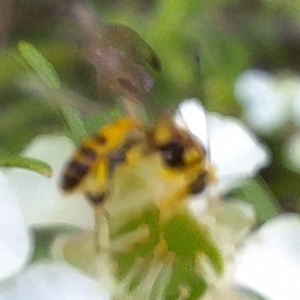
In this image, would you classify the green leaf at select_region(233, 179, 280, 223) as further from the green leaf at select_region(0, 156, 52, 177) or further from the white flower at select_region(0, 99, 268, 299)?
the green leaf at select_region(0, 156, 52, 177)

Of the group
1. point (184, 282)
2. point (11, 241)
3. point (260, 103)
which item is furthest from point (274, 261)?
point (260, 103)

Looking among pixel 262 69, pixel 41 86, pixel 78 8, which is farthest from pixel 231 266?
pixel 262 69

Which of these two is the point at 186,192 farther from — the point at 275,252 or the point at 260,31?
the point at 260,31

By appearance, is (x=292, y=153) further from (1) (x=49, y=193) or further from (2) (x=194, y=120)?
(1) (x=49, y=193)

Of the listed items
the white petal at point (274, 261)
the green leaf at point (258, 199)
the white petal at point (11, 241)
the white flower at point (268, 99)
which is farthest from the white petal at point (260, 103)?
the white petal at point (11, 241)

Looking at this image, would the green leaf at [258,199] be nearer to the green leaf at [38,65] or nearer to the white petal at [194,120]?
the white petal at [194,120]

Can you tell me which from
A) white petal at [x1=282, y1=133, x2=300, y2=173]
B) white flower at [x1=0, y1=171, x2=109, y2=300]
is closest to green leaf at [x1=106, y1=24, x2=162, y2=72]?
white flower at [x1=0, y1=171, x2=109, y2=300]
